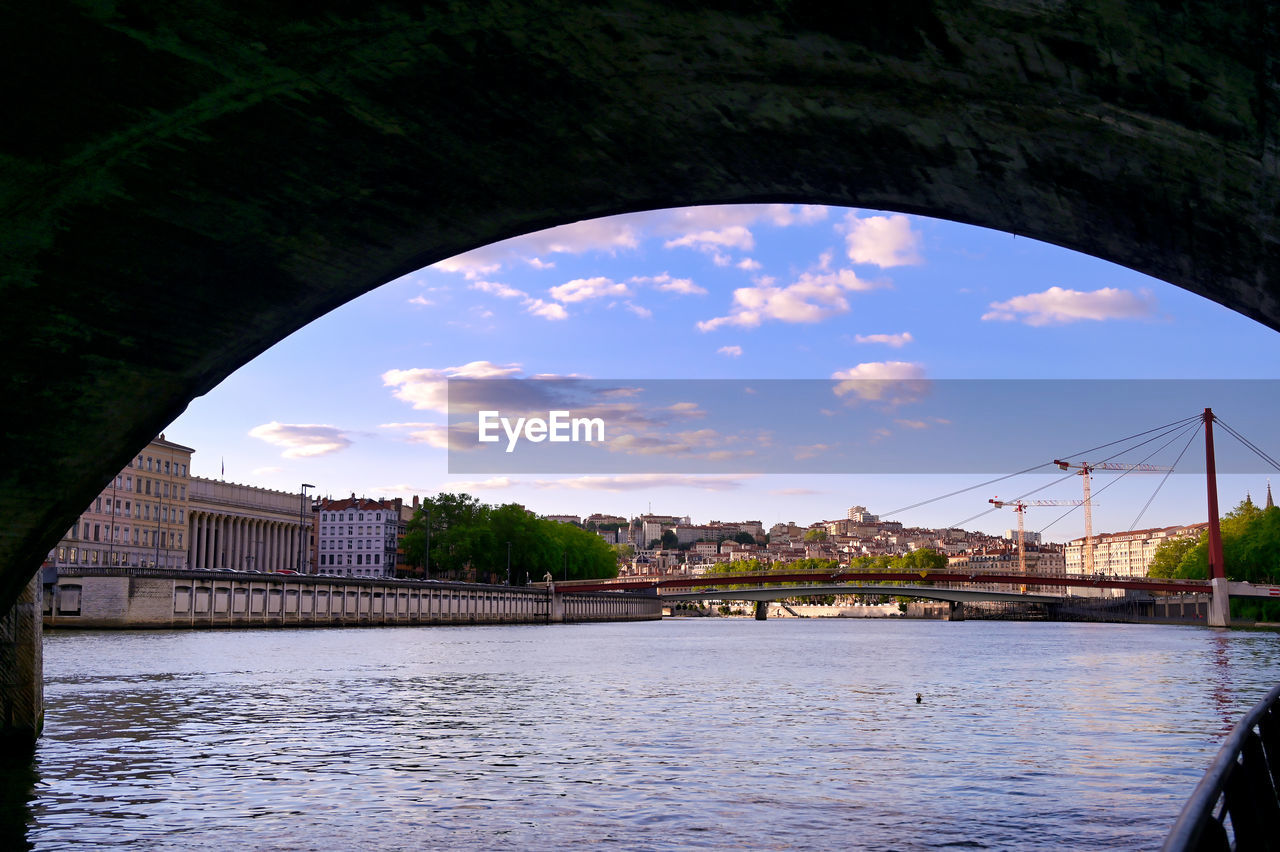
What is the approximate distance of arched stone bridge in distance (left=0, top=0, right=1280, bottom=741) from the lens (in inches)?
215

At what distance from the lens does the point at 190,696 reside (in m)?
28.7

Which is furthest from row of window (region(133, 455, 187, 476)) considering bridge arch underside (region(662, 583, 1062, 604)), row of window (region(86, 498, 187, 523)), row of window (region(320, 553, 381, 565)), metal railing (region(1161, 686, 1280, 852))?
metal railing (region(1161, 686, 1280, 852))

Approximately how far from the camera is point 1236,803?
3.65 m

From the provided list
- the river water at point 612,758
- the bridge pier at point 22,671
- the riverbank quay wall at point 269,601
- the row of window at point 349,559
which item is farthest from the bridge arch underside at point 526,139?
the row of window at point 349,559

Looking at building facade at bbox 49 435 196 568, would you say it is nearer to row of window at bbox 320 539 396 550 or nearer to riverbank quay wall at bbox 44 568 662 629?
riverbank quay wall at bbox 44 568 662 629

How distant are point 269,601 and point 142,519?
3782cm

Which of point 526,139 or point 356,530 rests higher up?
point 526,139

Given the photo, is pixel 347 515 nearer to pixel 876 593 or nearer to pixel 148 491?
pixel 148 491

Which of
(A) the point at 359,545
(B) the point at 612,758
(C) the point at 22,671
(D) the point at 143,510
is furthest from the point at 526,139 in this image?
(A) the point at 359,545

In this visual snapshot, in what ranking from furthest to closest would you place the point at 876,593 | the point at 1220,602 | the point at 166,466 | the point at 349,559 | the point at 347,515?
the point at 347,515, the point at 349,559, the point at 166,466, the point at 876,593, the point at 1220,602

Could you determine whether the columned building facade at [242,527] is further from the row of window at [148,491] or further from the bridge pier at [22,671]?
the bridge pier at [22,671]

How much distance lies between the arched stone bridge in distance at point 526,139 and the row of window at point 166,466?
115338mm

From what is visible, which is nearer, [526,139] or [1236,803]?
[1236,803]

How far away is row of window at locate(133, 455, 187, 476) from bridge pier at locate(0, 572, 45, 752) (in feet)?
346
